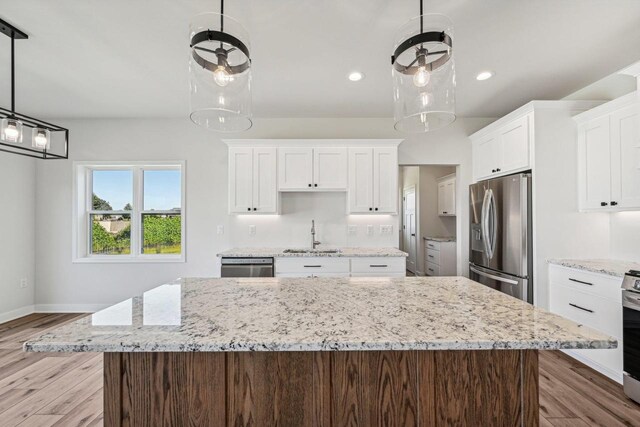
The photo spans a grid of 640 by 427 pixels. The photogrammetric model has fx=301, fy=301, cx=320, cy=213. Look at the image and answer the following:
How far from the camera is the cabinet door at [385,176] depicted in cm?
386

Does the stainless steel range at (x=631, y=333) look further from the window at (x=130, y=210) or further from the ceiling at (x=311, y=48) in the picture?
the window at (x=130, y=210)

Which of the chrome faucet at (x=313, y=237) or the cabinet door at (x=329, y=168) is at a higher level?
the cabinet door at (x=329, y=168)

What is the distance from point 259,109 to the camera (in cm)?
389

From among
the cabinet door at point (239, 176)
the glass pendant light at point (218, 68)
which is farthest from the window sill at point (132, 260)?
the glass pendant light at point (218, 68)

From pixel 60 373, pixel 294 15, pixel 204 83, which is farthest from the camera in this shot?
pixel 60 373

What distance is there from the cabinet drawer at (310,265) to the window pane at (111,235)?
252 centimetres

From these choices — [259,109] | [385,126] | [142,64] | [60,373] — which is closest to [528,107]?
[385,126]

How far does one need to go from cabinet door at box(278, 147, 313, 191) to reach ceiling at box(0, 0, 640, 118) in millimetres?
595

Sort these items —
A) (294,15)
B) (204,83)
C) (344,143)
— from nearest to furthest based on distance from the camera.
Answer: (204,83) → (294,15) → (344,143)

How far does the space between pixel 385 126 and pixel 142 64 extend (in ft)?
9.72

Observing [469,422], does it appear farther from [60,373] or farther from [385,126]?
[385,126]

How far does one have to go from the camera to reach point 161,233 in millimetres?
4398

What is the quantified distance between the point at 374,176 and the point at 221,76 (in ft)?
8.72

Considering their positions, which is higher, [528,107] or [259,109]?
[259,109]
